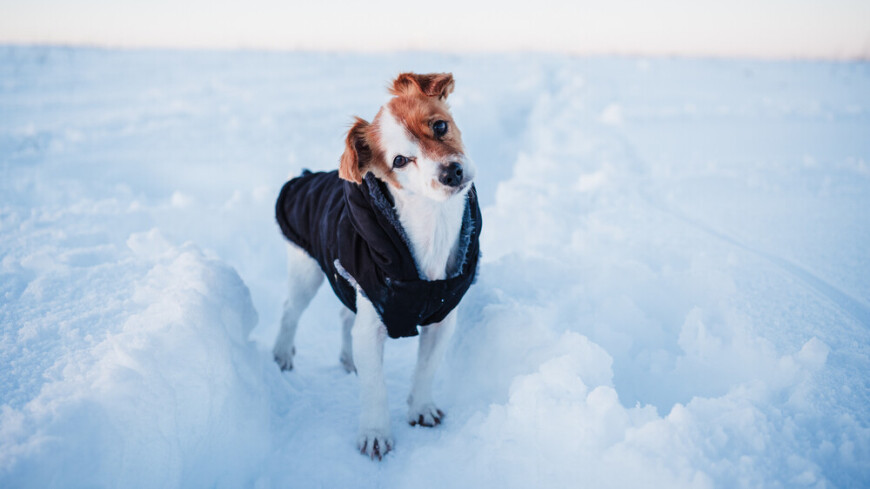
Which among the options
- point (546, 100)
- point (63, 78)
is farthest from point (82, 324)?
point (63, 78)

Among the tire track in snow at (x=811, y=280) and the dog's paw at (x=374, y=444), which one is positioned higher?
the tire track in snow at (x=811, y=280)

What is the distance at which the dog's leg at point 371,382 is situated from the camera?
2.33 meters

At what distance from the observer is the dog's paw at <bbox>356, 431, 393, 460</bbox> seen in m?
2.30

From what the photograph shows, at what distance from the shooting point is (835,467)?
1590 mm

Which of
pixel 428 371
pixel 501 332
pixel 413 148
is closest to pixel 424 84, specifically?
pixel 413 148

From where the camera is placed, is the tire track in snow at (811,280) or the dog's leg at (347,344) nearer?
the tire track in snow at (811,280)

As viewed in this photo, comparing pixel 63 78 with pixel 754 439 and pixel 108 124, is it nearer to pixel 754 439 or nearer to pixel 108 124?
pixel 108 124

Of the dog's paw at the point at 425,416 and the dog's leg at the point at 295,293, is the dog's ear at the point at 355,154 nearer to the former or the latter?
the dog's leg at the point at 295,293

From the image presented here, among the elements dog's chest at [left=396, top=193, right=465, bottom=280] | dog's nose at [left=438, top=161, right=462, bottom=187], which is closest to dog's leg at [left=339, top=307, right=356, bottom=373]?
dog's chest at [left=396, top=193, right=465, bottom=280]

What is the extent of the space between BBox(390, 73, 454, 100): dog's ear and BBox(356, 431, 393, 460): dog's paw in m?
1.82

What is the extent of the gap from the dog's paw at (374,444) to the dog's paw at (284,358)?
A: 1.03m

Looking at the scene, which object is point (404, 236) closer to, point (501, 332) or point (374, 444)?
point (501, 332)

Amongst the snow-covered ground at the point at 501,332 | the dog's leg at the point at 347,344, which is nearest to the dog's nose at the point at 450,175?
the snow-covered ground at the point at 501,332

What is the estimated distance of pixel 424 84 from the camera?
249 centimetres
